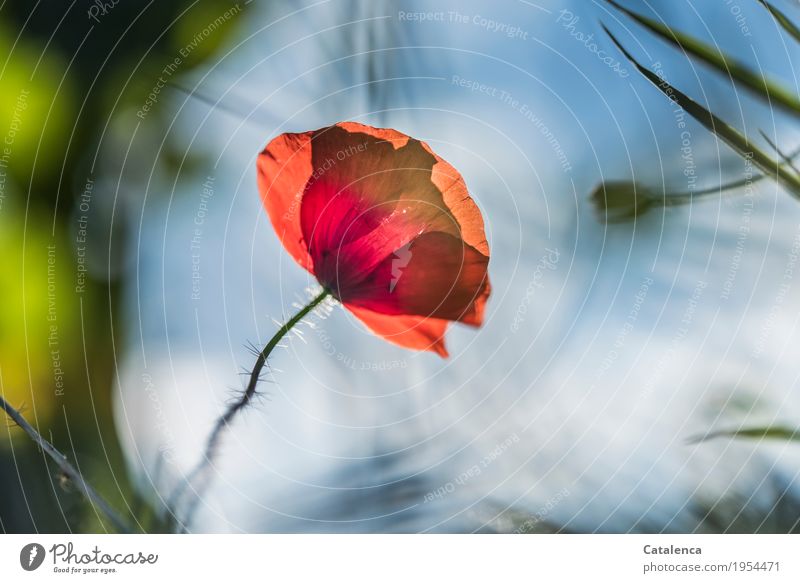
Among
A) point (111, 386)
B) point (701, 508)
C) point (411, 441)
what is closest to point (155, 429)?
point (111, 386)

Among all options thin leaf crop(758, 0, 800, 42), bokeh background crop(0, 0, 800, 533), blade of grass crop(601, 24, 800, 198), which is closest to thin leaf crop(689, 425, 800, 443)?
bokeh background crop(0, 0, 800, 533)

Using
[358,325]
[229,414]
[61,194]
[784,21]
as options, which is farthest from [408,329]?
[784,21]

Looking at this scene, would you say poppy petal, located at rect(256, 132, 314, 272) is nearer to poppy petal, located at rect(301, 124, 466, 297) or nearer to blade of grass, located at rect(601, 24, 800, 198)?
poppy petal, located at rect(301, 124, 466, 297)

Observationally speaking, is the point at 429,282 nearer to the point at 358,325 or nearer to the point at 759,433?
the point at 358,325

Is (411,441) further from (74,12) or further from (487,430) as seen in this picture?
(74,12)

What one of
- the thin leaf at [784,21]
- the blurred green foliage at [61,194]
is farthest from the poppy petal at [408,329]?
the thin leaf at [784,21]

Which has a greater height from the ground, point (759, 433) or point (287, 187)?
point (287, 187)
